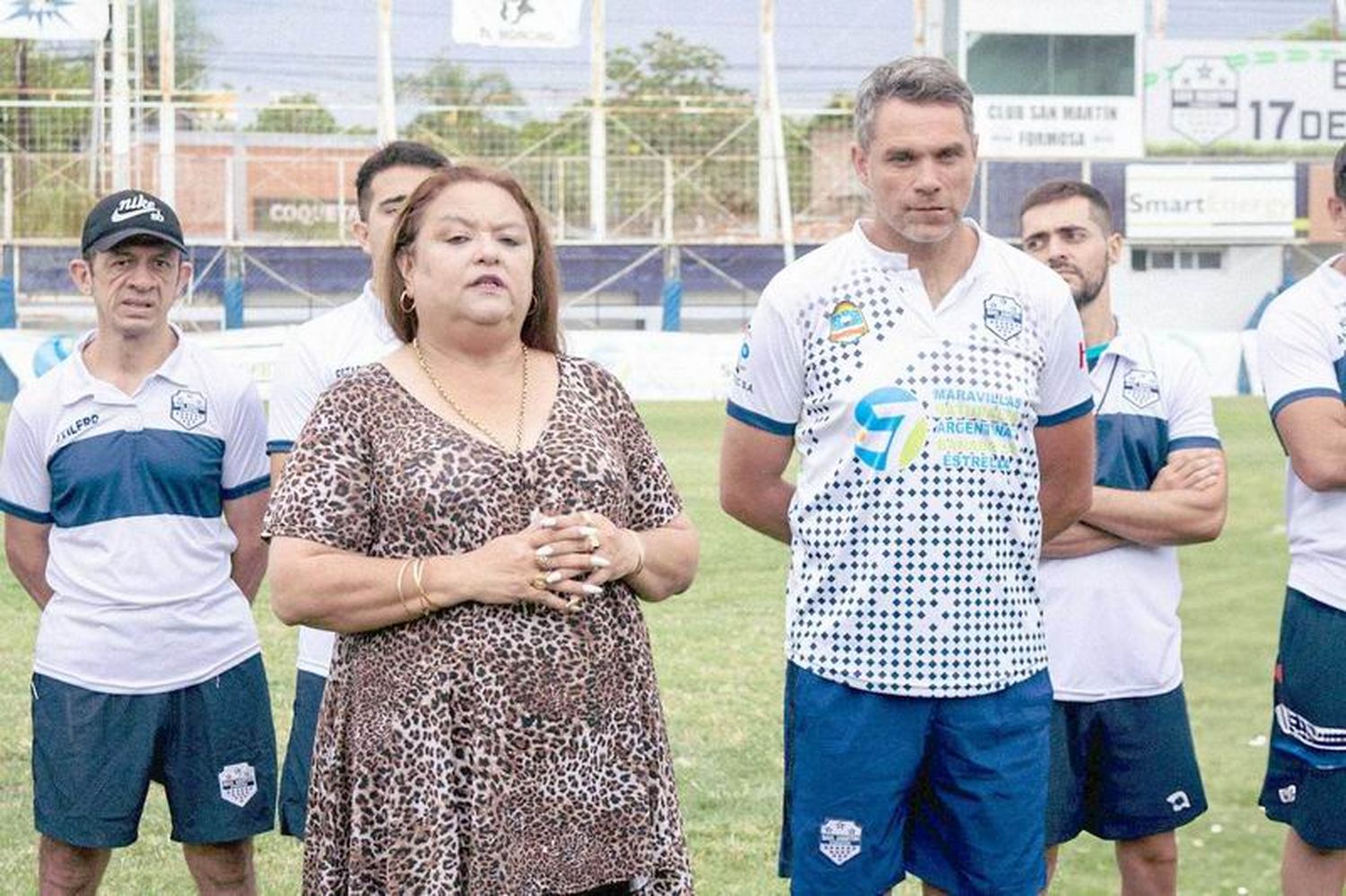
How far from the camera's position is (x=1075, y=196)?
5191mm

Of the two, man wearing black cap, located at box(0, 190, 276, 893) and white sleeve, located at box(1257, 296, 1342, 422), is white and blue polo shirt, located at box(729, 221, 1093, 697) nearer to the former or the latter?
white sleeve, located at box(1257, 296, 1342, 422)

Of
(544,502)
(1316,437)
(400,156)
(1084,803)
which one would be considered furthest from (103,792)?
(1316,437)

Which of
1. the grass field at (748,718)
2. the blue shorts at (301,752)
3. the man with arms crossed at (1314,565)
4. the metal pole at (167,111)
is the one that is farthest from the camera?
the metal pole at (167,111)

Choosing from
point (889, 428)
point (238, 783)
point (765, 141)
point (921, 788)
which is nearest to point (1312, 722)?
point (921, 788)

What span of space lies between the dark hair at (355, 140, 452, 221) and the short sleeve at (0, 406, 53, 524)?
1.03 metres

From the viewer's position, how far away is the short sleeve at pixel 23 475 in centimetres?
501

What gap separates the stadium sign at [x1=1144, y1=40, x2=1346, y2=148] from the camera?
145 feet

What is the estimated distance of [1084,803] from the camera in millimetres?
5035

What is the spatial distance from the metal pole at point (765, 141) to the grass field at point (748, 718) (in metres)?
25.3

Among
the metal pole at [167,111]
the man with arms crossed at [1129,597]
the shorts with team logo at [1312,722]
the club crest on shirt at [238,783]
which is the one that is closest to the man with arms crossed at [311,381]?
the club crest on shirt at [238,783]

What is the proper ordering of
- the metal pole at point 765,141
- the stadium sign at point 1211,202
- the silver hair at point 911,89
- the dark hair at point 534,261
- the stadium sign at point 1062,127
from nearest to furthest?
the dark hair at point 534,261 → the silver hair at point 911,89 → the metal pole at point 765,141 → the stadium sign at point 1062,127 → the stadium sign at point 1211,202

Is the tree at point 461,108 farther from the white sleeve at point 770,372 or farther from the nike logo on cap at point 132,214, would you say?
the white sleeve at point 770,372

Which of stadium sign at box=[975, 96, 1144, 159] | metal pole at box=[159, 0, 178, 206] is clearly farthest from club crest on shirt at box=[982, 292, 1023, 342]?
stadium sign at box=[975, 96, 1144, 159]

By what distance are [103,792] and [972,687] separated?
2.33m
